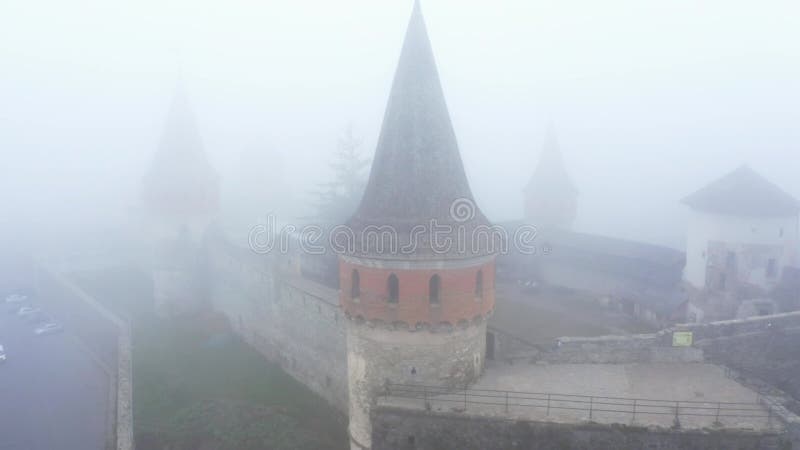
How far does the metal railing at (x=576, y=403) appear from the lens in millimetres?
14984

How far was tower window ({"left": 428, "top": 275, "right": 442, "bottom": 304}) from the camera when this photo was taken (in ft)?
50.4

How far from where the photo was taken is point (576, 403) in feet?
51.0

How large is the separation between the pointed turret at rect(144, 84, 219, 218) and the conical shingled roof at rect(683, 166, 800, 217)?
26.5m

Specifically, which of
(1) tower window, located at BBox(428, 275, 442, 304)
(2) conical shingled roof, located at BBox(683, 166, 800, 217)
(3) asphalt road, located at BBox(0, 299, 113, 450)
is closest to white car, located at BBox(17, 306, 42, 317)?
(3) asphalt road, located at BBox(0, 299, 113, 450)

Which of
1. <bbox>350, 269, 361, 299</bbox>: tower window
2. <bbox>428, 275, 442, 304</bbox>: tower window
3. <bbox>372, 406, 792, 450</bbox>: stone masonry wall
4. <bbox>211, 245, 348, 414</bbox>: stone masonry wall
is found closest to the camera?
<bbox>372, 406, 792, 450</bbox>: stone masonry wall

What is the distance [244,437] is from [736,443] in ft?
51.9

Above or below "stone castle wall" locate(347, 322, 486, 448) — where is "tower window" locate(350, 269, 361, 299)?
above

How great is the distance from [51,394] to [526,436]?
23.3 meters

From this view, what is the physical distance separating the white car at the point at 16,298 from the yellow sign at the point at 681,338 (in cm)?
4224

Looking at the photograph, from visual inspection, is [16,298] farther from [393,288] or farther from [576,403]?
[576,403]

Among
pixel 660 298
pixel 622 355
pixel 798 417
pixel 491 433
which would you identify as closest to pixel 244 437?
pixel 491 433

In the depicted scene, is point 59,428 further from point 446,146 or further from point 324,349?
point 446,146

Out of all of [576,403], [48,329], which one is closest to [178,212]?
[48,329]

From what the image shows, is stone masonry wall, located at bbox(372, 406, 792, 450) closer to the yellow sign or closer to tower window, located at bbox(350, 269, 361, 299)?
tower window, located at bbox(350, 269, 361, 299)
